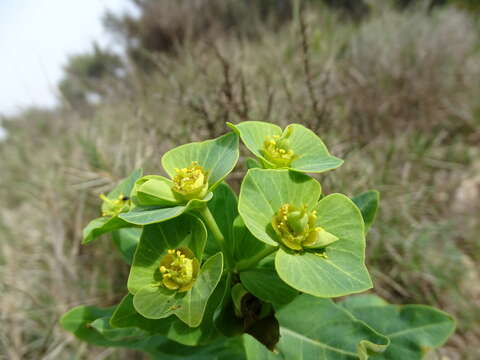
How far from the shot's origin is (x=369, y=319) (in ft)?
4.23

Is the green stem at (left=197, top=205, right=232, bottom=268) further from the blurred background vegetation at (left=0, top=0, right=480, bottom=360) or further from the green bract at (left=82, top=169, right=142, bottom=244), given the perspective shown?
the blurred background vegetation at (left=0, top=0, right=480, bottom=360)

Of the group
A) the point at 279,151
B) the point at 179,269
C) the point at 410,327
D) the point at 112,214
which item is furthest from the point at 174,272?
the point at 410,327

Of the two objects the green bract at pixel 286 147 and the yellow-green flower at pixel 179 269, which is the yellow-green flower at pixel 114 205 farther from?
the green bract at pixel 286 147

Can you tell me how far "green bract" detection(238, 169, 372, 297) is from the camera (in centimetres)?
74

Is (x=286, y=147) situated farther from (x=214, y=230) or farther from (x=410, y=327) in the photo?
(x=410, y=327)

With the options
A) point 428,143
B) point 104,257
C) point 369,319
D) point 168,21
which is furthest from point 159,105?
point 168,21

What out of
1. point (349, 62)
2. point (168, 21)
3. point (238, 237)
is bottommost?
point (238, 237)

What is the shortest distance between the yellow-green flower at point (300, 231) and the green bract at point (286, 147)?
0.12 metres

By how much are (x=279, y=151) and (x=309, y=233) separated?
9.8 inches

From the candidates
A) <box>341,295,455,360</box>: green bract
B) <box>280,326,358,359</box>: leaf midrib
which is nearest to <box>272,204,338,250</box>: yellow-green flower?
<box>280,326,358,359</box>: leaf midrib

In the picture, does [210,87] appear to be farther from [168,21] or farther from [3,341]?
[168,21]

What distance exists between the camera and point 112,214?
1000mm

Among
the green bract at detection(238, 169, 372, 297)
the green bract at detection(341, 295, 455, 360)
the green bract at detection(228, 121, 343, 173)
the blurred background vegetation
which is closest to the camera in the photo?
the green bract at detection(238, 169, 372, 297)

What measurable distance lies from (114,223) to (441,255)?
2.47 meters
